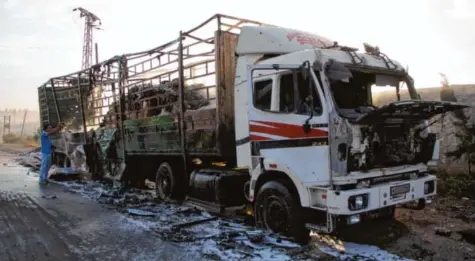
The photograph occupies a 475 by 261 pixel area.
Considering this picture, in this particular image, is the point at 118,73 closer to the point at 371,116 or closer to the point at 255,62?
the point at 255,62

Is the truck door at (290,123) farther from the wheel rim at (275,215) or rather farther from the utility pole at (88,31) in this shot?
the utility pole at (88,31)

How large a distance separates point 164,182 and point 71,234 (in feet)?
10.4

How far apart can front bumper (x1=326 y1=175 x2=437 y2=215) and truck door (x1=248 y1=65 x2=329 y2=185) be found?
0.29m

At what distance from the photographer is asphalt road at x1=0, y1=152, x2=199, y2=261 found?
4762 millimetres

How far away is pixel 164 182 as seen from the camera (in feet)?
28.8

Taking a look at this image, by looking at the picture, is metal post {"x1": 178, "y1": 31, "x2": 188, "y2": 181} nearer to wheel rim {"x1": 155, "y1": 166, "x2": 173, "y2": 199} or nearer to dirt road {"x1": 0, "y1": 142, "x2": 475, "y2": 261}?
wheel rim {"x1": 155, "y1": 166, "x2": 173, "y2": 199}

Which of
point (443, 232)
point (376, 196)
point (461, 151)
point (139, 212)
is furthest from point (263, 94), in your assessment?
point (461, 151)

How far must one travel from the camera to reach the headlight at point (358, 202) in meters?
4.62

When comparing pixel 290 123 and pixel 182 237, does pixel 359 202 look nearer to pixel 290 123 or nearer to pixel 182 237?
pixel 290 123

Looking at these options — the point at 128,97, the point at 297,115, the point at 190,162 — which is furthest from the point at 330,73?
the point at 128,97

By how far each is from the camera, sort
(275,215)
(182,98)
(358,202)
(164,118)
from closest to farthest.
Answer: (358,202), (275,215), (182,98), (164,118)

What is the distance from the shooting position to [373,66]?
5.53 meters

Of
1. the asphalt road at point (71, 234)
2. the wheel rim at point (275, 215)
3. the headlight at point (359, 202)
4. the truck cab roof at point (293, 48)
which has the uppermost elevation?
the truck cab roof at point (293, 48)

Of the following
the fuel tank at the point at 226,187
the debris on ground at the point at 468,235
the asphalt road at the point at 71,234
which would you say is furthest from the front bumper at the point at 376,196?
the fuel tank at the point at 226,187
